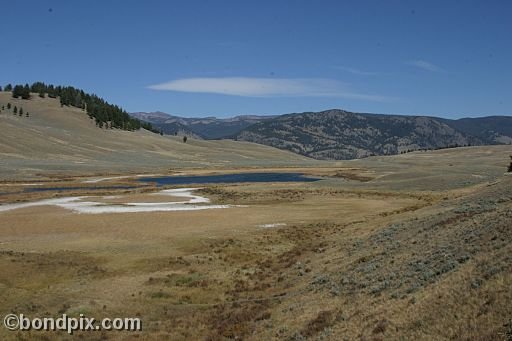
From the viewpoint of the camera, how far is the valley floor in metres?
15.9

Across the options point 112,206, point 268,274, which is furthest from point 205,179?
point 268,274

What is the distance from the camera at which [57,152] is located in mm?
169125

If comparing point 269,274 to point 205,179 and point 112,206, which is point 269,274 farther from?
point 205,179

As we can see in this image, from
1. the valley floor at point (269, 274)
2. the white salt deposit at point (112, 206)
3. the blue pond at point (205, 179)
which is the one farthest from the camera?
the blue pond at point (205, 179)

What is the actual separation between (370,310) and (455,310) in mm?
3892

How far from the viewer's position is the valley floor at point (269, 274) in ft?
52.0

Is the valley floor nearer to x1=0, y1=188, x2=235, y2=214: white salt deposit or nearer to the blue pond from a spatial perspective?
x1=0, y1=188, x2=235, y2=214: white salt deposit

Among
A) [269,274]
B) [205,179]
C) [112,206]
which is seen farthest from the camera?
[205,179]

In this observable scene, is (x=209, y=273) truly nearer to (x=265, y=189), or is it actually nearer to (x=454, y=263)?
(x=454, y=263)

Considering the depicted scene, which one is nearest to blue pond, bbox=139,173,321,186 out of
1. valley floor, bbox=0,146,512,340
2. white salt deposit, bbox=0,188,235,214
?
white salt deposit, bbox=0,188,235,214

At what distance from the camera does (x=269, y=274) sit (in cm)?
3094

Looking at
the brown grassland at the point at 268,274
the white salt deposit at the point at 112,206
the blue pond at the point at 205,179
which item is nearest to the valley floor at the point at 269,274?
the brown grassland at the point at 268,274

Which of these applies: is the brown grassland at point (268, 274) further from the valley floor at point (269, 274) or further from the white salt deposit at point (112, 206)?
the white salt deposit at point (112, 206)

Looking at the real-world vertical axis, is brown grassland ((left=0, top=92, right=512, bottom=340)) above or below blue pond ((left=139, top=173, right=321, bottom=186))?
above
